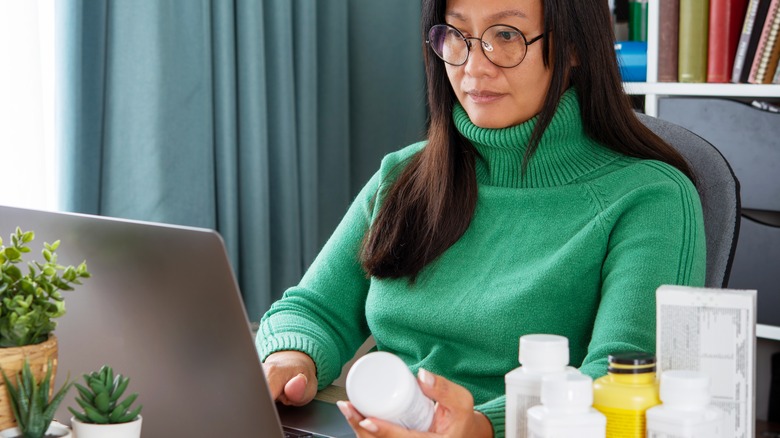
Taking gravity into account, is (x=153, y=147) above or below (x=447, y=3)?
below

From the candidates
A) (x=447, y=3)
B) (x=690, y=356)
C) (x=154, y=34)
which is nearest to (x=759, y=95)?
(x=447, y=3)

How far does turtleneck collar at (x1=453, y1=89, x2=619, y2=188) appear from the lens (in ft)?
4.37

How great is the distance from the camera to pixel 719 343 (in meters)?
0.69

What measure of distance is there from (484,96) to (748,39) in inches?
43.1

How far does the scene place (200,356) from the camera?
805 millimetres

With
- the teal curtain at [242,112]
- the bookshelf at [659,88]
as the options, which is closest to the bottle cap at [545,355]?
the teal curtain at [242,112]

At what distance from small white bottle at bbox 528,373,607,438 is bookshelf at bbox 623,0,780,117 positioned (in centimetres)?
166

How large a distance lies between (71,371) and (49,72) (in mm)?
→ 1183

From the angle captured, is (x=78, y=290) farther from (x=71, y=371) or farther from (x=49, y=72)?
(x=49, y=72)

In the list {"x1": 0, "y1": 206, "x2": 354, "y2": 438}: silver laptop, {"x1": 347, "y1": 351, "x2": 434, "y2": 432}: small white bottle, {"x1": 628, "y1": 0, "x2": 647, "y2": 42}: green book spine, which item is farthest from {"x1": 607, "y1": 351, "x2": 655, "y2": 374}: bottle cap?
{"x1": 628, "y1": 0, "x2": 647, "y2": 42}: green book spine

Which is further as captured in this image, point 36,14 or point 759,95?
point 759,95

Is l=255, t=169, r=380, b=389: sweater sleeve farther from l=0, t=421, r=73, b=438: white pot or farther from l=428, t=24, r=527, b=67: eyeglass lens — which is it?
l=0, t=421, r=73, b=438: white pot

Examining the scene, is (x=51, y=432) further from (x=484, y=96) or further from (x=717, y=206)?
(x=717, y=206)

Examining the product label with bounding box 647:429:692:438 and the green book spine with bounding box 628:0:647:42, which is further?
the green book spine with bounding box 628:0:647:42
